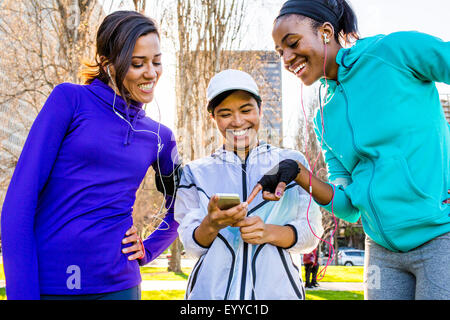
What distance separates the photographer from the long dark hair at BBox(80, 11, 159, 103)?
75.3 inches

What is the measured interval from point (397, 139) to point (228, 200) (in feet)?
2.45

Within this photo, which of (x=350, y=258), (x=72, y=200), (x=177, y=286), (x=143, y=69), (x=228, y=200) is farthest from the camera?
(x=350, y=258)

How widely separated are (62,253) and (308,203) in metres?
1.12

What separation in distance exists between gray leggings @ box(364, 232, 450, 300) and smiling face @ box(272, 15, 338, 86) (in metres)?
0.84

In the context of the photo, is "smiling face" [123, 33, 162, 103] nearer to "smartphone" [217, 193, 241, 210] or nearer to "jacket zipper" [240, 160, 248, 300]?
"jacket zipper" [240, 160, 248, 300]

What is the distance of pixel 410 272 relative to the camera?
1.62m

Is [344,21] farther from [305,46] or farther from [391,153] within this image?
[391,153]

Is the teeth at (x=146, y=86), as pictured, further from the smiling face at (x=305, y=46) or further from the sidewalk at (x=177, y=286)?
the sidewalk at (x=177, y=286)

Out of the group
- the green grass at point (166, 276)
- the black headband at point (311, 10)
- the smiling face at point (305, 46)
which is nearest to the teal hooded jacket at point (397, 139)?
the smiling face at point (305, 46)

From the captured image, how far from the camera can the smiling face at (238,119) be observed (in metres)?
1.96

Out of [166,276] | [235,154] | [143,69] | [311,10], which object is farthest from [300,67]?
[166,276]

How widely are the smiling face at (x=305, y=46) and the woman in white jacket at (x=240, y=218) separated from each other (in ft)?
0.81

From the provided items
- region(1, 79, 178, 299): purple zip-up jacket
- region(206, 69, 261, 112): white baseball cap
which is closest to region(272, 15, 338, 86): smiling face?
region(206, 69, 261, 112): white baseball cap
